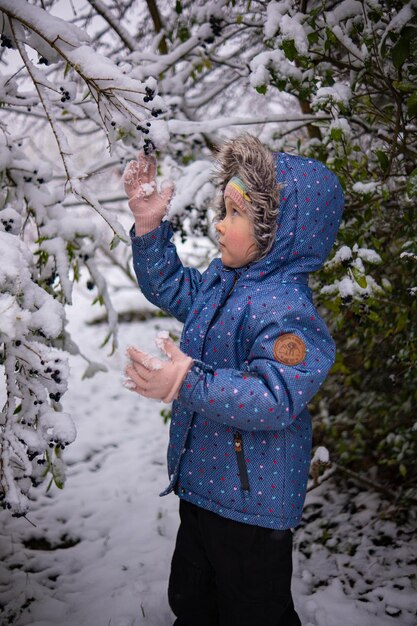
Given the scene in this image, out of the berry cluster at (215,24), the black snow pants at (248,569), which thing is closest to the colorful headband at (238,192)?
the black snow pants at (248,569)

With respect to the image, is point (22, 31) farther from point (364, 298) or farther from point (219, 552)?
point (219, 552)

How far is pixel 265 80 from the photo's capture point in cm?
196

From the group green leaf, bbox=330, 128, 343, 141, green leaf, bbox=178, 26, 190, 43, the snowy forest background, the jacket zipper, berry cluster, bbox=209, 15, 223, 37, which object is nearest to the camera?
the snowy forest background

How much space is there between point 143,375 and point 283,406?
1.33ft

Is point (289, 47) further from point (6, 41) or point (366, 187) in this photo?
point (6, 41)

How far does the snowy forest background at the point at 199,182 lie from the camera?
55.9 inches

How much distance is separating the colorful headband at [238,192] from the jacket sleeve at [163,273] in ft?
0.99

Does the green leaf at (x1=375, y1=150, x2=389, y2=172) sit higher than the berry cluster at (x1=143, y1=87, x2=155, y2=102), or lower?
lower

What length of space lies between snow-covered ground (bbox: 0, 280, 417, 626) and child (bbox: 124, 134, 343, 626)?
76 cm

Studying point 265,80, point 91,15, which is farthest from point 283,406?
point 91,15

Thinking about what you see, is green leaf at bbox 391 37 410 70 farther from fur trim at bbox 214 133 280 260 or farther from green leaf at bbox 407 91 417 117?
fur trim at bbox 214 133 280 260

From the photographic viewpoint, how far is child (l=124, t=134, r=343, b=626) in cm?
134

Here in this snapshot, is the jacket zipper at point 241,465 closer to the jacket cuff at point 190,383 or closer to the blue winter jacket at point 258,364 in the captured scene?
the blue winter jacket at point 258,364

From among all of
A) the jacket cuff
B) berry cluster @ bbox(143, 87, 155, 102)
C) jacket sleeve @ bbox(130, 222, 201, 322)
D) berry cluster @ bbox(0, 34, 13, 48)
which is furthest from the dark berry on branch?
the jacket cuff
